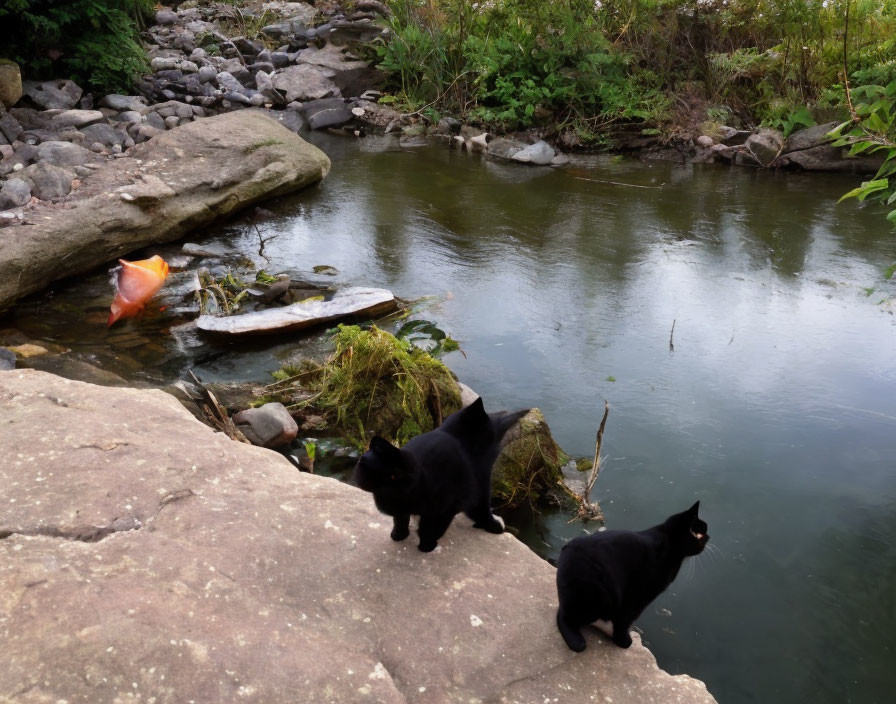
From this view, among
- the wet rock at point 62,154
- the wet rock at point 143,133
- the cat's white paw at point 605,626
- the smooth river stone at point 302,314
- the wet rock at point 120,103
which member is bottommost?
the smooth river stone at point 302,314

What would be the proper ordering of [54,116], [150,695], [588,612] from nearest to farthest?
[150,695]
[588,612]
[54,116]

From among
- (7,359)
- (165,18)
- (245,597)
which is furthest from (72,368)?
(165,18)

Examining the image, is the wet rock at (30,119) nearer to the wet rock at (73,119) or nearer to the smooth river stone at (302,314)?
the wet rock at (73,119)

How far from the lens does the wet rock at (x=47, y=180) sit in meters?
6.53

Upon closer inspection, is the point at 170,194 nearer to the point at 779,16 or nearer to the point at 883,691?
the point at 883,691

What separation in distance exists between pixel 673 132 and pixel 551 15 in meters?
2.60

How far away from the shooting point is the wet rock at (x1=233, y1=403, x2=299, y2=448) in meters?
4.30

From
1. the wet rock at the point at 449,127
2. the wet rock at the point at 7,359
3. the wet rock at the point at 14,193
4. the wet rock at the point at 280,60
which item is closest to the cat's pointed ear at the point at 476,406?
the wet rock at the point at 7,359

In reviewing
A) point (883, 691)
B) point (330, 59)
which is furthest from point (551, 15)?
point (883, 691)

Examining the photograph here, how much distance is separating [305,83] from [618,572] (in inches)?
495

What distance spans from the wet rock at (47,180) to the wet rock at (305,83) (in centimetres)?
692

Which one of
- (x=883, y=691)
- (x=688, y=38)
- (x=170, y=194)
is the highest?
(x=688, y=38)

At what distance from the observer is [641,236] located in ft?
25.6

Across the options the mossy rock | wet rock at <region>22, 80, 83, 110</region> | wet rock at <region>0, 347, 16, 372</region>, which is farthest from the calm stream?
wet rock at <region>22, 80, 83, 110</region>
